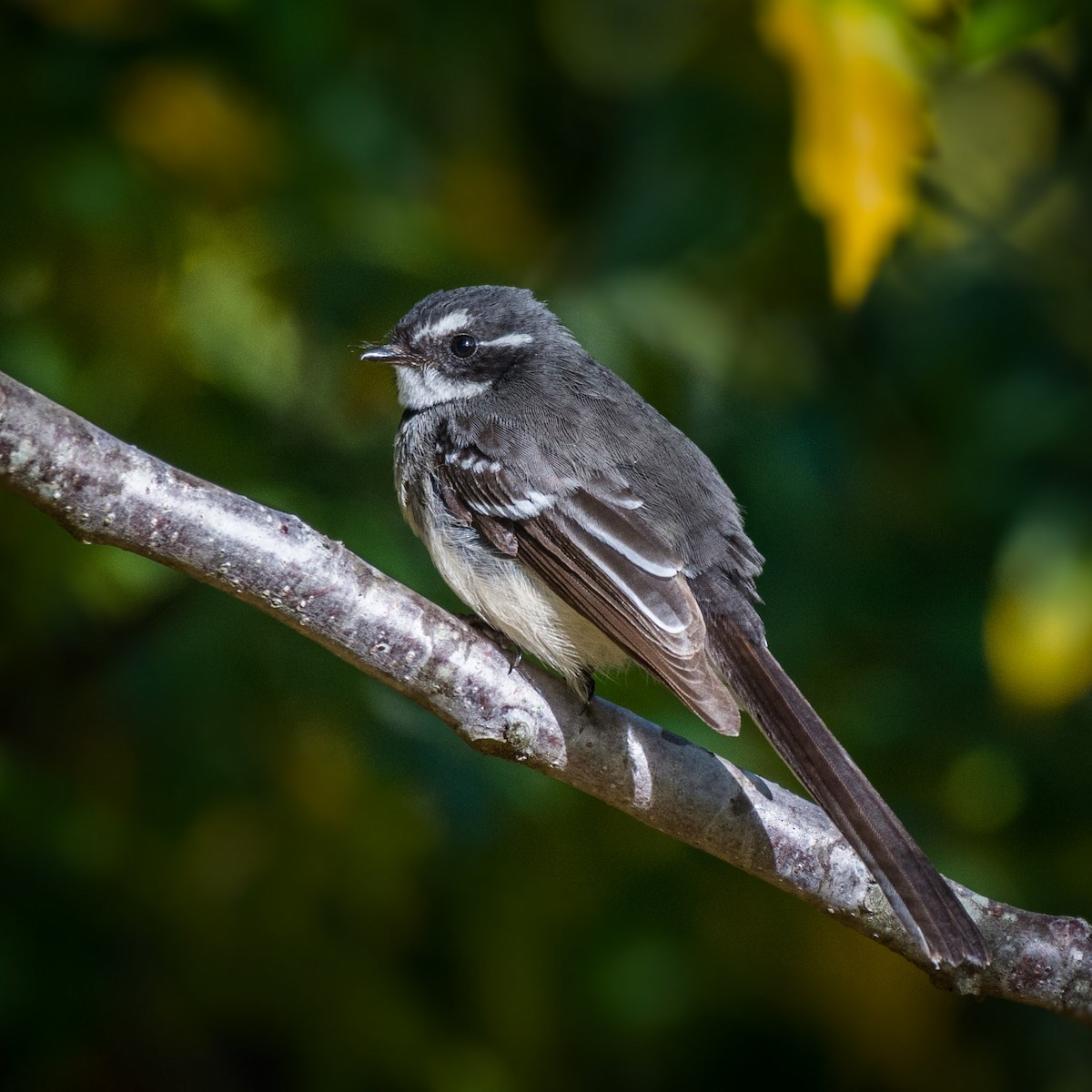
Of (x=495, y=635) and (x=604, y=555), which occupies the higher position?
(x=604, y=555)

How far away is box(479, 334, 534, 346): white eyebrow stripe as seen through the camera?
5.01m

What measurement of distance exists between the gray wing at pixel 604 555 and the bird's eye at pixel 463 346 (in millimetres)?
668

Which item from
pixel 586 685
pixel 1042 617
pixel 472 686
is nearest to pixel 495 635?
pixel 586 685

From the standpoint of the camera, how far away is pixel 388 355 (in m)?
4.93

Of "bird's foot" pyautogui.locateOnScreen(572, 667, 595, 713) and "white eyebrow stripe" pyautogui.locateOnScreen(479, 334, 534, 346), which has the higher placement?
"white eyebrow stripe" pyautogui.locateOnScreen(479, 334, 534, 346)

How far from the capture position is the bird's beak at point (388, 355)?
4.91 m

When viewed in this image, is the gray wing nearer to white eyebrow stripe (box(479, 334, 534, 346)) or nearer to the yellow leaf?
white eyebrow stripe (box(479, 334, 534, 346))

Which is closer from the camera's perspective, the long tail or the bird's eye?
the long tail

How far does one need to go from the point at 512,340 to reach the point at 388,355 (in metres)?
0.45

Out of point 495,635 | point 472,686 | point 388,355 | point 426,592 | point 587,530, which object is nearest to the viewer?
point 472,686

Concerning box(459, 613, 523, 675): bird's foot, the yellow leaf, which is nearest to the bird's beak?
box(459, 613, 523, 675): bird's foot

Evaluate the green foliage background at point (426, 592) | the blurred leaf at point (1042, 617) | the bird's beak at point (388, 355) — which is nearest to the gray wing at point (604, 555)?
the green foliage background at point (426, 592)

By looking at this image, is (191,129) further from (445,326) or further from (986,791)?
(986,791)

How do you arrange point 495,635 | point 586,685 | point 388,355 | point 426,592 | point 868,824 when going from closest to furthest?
point 868,824 → point 586,685 → point 495,635 → point 426,592 → point 388,355
